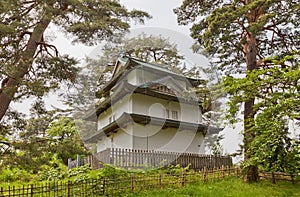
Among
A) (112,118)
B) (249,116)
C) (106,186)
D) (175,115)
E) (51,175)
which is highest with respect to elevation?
(175,115)

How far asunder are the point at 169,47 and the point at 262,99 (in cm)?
1800

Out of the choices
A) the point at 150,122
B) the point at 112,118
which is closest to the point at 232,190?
the point at 150,122

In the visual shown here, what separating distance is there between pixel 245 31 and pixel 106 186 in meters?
10.3

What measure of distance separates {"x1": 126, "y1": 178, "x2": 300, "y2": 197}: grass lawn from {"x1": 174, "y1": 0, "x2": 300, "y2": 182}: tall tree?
3.02 ft

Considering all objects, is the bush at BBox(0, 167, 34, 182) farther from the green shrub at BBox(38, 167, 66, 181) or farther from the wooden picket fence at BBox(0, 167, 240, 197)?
the wooden picket fence at BBox(0, 167, 240, 197)

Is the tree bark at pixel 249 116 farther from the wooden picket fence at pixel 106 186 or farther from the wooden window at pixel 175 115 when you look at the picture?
the wooden window at pixel 175 115

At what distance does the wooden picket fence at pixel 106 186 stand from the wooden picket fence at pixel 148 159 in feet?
10.6

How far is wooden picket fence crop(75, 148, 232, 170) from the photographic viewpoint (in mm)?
14406

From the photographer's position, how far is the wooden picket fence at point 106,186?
30.0 feet

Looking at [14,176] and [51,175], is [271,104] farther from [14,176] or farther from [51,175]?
[14,176]

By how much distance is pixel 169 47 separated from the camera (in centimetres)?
2880

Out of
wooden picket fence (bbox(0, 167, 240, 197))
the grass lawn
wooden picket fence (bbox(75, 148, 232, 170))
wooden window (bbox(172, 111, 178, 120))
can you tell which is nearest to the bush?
wooden picket fence (bbox(75, 148, 232, 170))

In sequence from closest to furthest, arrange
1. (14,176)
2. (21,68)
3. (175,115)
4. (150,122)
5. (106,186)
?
(21,68), (106,186), (14,176), (150,122), (175,115)

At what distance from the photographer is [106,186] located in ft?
33.6
